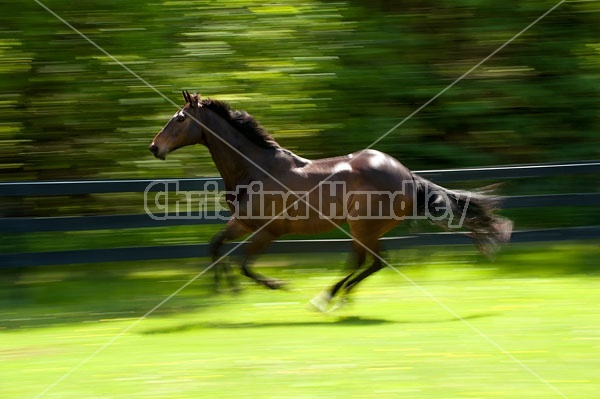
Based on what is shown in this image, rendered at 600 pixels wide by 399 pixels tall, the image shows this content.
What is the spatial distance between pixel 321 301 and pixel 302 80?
158 inches

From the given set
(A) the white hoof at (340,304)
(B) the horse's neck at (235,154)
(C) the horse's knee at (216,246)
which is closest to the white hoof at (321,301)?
(A) the white hoof at (340,304)

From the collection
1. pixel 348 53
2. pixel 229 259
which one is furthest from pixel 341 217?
pixel 348 53

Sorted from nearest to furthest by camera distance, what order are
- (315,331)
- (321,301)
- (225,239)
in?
(315,331)
(321,301)
(225,239)

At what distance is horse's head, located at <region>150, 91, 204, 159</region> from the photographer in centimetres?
802

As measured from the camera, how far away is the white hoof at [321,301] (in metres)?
7.92

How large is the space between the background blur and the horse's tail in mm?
2964

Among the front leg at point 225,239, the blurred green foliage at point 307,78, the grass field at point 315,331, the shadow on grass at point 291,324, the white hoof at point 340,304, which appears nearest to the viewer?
the grass field at point 315,331

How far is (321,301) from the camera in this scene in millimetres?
7941

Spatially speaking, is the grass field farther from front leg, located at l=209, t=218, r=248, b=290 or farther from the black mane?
the black mane

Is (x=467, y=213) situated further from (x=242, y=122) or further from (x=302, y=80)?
(x=302, y=80)

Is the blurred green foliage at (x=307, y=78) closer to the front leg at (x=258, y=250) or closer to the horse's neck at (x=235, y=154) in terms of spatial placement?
the horse's neck at (x=235, y=154)

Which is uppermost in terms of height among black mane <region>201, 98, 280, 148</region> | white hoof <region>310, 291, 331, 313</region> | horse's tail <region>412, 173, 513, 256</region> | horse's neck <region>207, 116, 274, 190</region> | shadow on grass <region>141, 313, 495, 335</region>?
black mane <region>201, 98, 280, 148</region>

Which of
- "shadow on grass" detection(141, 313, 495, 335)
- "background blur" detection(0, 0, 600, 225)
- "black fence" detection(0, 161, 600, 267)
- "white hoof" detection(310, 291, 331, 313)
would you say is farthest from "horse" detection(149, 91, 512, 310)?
"background blur" detection(0, 0, 600, 225)

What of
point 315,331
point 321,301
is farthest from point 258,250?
point 315,331
